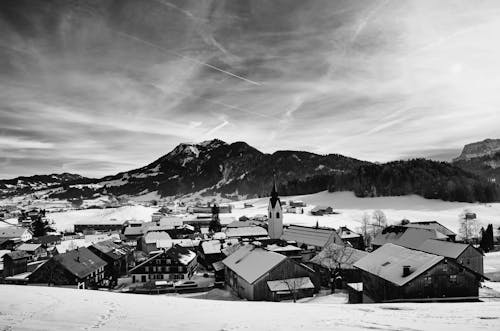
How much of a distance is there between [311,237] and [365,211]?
73688 mm

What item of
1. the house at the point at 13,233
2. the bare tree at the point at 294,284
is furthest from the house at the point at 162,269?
the house at the point at 13,233

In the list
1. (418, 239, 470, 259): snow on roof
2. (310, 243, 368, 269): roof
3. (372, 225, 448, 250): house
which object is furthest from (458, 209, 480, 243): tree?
(310, 243, 368, 269): roof

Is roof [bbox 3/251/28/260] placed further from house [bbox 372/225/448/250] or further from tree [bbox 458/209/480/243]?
tree [bbox 458/209/480/243]

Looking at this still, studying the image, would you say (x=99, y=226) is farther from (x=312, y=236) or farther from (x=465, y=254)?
(x=465, y=254)

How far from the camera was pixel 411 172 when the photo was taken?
17200cm

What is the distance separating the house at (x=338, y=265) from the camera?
142ft

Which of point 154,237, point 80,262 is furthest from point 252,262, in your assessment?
point 154,237

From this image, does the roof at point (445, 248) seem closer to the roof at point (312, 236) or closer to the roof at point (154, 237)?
the roof at point (312, 236)

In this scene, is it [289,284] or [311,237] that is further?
[311,237]

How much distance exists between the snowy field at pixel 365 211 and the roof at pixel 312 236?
32683 mm

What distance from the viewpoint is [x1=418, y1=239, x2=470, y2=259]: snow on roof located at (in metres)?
43.6

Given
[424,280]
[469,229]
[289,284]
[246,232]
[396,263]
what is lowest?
A: [469,229]

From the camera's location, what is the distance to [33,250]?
234ft

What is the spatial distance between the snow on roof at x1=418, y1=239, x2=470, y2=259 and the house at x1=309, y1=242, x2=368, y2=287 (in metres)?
10.6
